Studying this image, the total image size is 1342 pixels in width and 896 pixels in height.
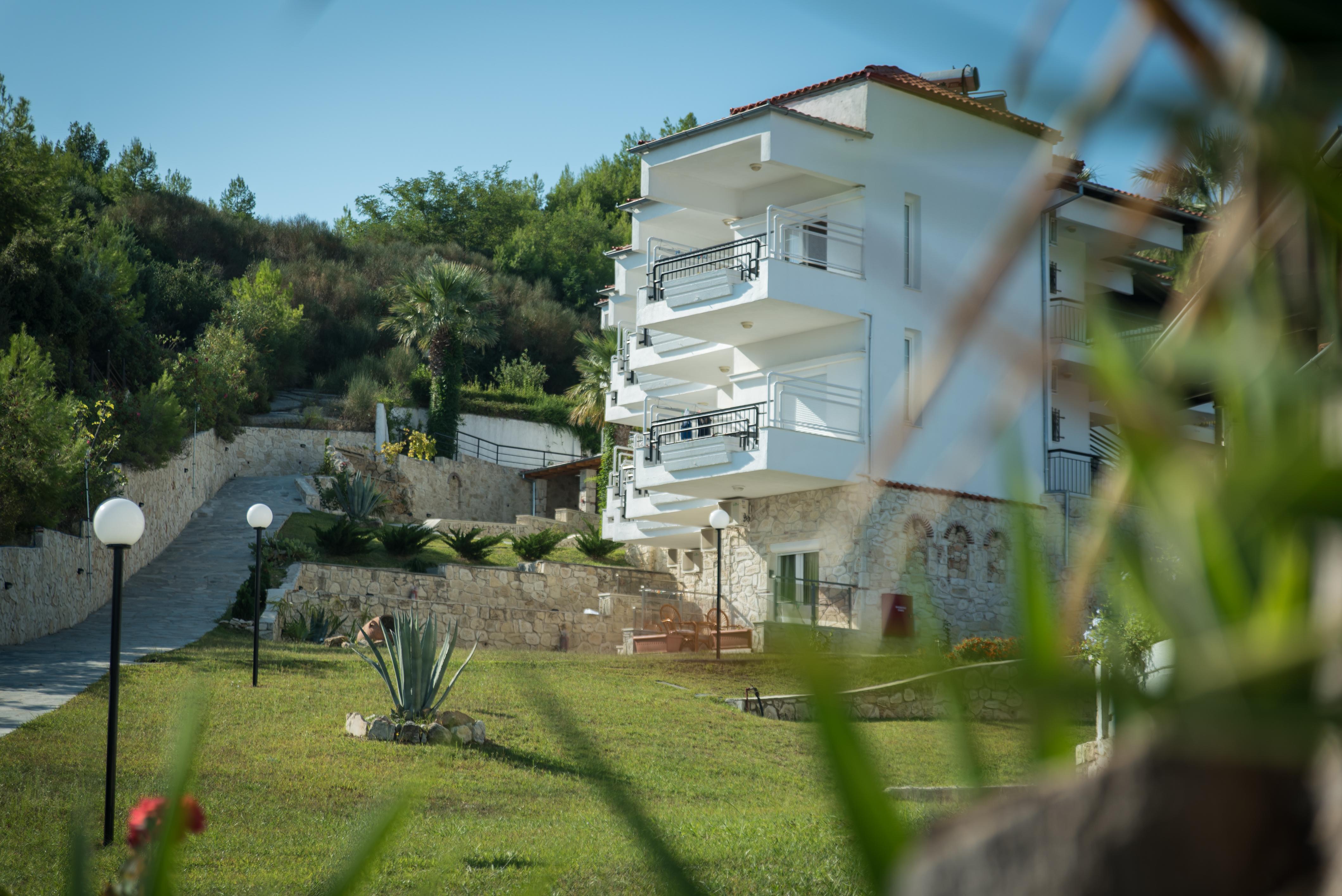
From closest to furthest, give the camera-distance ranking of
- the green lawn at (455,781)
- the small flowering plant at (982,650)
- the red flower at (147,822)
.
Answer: the red flower at (147,822), the green lawn at (455,781), the small flowering plant at (982,650)

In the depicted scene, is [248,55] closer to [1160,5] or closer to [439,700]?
[1160,5]

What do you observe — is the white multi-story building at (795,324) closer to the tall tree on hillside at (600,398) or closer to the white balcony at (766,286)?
the white balcony at (766,286)

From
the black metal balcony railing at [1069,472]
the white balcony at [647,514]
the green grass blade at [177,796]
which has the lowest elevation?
the green grass blade at [177,796]

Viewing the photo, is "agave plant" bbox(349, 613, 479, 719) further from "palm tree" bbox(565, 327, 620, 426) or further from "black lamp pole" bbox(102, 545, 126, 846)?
"palm tree" bbox(565, 327, 620, 426)

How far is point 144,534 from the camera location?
79.3ft

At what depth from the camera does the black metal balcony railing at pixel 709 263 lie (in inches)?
784

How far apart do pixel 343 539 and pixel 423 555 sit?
243 centimetres

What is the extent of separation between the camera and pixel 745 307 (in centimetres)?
1984

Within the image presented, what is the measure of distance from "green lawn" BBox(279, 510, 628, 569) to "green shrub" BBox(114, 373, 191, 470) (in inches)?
124

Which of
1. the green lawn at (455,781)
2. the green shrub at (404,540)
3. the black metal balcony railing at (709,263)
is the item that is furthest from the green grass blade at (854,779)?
the green shrub at (404,540)

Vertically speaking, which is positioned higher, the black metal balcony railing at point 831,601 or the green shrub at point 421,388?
the green shrub at point 421,388

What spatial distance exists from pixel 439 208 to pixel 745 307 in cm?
4731

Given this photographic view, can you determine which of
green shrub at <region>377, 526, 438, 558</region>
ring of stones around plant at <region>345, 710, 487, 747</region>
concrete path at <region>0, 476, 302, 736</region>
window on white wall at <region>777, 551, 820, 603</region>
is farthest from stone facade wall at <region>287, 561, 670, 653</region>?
ring of stones around plant at <region>345, 710, 487, 747</region>

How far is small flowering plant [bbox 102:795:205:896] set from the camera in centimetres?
74
